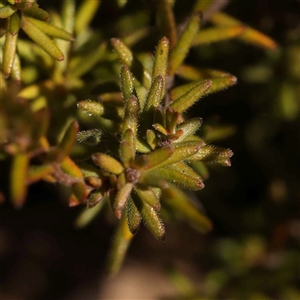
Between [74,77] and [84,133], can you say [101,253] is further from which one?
[84,133]

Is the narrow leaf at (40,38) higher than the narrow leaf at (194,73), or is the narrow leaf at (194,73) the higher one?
the narrow leaf at (40,38)

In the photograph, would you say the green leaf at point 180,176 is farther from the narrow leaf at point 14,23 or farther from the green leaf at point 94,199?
the narrow leaf at point 14,23

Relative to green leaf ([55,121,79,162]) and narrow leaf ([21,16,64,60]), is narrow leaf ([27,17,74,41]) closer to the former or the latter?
narrow leaf ([21,16,64,60])

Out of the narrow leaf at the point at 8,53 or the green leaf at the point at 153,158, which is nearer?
the green leaf at the point at 153,158

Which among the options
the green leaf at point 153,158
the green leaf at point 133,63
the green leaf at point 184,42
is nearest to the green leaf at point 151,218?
the green leaf at point 153,158

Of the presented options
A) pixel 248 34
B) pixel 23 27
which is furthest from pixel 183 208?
pixel 23 27

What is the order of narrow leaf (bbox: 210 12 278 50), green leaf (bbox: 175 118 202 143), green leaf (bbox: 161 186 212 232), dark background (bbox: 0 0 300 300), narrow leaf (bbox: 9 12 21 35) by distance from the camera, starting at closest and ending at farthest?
green leaf (bbox: 175 118 202 143) < narrow leaf (bbox: 9 12 21 35) < green leaf (bbox: 161 186 212 232) < narrow leaf (bbox: 210 12 278 50) < dark background (bbox: 0 0 300 300)

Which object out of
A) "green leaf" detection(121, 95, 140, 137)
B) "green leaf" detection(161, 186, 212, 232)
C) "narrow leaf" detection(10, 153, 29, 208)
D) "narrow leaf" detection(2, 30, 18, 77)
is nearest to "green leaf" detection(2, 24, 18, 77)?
"narrow leaf" detection(2, 30, 18, 77)

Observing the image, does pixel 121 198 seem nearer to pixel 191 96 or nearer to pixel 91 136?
pixel 91 136
